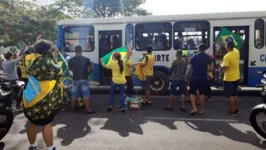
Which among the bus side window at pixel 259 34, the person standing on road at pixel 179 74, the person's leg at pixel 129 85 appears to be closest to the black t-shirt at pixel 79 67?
the person's leg at pixel 129 85

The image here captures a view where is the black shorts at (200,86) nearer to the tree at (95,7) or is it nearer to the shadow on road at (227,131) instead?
the shadow on road at (227,131)

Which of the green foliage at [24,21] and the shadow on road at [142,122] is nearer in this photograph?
the shadow on road at [142,122]

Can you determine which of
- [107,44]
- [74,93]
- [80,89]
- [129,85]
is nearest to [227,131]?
[129,85]

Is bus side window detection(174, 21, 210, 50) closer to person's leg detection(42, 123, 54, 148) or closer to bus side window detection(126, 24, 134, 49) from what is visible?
bus side window detection(126, 24, 134, 49)

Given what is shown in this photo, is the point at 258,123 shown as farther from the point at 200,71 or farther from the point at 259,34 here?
the point at 259,34

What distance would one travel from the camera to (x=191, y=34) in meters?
9.82

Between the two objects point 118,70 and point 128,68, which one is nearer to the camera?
point 118,70

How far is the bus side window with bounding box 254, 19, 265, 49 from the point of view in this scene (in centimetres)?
924

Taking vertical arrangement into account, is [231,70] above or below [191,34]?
below

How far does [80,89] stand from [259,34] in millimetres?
6436

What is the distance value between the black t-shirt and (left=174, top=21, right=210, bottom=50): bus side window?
4049 millimetres

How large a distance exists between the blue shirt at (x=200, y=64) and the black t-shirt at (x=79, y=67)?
2.82 meters

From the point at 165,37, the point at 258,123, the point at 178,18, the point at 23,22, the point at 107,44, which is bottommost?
the point at 258,123

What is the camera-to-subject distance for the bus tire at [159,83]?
32.3 feet
